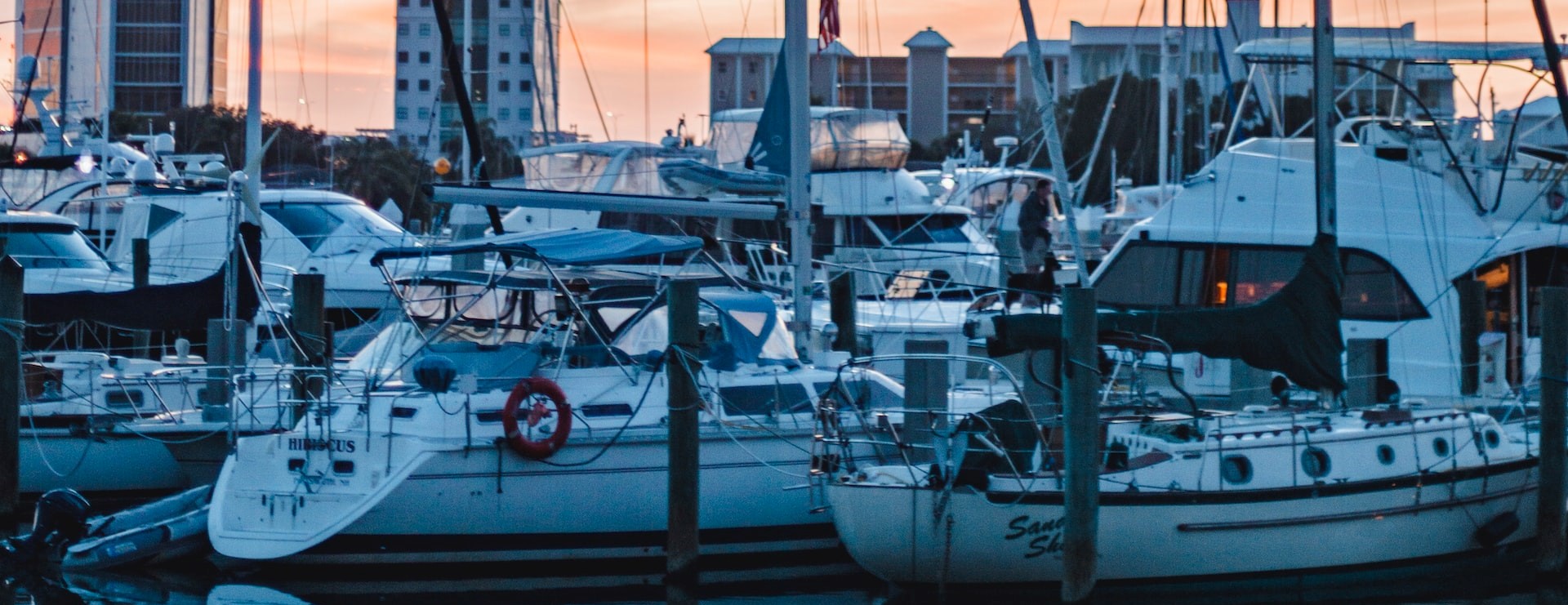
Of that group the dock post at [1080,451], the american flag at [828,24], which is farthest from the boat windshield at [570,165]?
the dock post at [1080,451]

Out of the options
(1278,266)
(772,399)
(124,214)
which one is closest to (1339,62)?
(1278,266)

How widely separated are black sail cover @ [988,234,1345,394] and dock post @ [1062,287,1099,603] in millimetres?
1092

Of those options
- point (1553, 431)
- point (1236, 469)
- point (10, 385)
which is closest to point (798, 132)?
point (1236, 469)

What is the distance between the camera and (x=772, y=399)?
13633 millimetres

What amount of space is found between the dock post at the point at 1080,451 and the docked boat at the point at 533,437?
2.69 meters

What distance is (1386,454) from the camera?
40.9ft

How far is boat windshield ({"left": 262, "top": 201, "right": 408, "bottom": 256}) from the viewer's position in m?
22.7

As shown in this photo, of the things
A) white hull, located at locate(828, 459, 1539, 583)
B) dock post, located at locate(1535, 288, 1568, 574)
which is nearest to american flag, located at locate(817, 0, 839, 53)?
white hull, located at locate(828, 459, 1539, 583)

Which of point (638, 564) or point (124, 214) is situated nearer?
point (638, 564)

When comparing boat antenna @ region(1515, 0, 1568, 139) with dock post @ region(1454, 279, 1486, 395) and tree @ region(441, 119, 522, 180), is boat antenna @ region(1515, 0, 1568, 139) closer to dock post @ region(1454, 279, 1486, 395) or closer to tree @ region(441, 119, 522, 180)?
dock post @ region(1454, 279, 1486, 395)

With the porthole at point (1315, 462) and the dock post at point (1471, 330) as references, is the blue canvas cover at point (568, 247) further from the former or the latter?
the dock post at point (1471, 330)

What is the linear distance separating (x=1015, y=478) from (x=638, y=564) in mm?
3163

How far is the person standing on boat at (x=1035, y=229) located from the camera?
58.6ft

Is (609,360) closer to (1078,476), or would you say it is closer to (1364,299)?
(1078,476)
